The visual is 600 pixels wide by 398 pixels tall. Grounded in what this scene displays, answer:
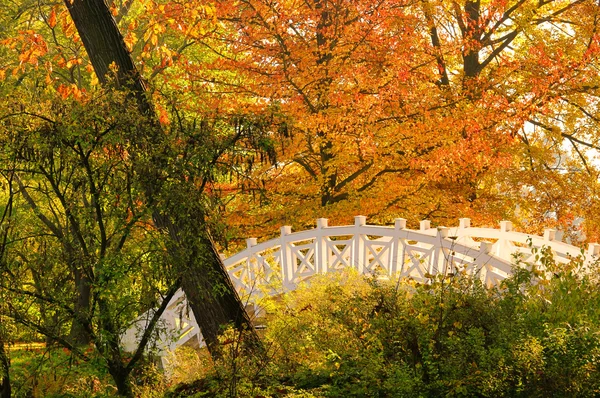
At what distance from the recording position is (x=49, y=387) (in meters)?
10.4

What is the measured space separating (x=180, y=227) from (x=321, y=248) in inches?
262

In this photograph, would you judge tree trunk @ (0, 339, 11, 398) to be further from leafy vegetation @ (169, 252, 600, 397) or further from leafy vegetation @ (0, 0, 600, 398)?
leafy vegetation @ (169, 252, 600, 397)

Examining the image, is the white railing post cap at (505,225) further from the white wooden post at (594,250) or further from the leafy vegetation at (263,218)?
the white wooden post at (594,250)

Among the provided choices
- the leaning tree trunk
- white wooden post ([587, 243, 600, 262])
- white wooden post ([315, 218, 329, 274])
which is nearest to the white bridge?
white wooden post ([315, 218, 329, 274])

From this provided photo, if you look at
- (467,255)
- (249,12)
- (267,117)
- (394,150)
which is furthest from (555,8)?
(267,117)

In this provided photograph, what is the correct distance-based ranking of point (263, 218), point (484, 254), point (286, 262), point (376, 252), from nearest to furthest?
1. point (484, 254)
2. point (376, 252)
3. point (286, 262)
4. point (263, 218)

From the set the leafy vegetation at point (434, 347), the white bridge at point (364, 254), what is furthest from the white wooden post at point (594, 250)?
the leafy vegetation at point (434, 347)

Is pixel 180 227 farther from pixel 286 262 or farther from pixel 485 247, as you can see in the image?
pixel 286 262

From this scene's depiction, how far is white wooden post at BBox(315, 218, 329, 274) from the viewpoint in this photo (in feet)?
46.5

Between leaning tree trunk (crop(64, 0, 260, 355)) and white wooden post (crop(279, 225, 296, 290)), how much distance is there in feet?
12.6

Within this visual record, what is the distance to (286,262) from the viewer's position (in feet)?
47.6

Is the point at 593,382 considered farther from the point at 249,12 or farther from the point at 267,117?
the point at 249,12

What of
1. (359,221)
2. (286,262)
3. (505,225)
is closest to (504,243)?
(505,225)

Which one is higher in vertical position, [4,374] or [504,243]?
[504,243]
